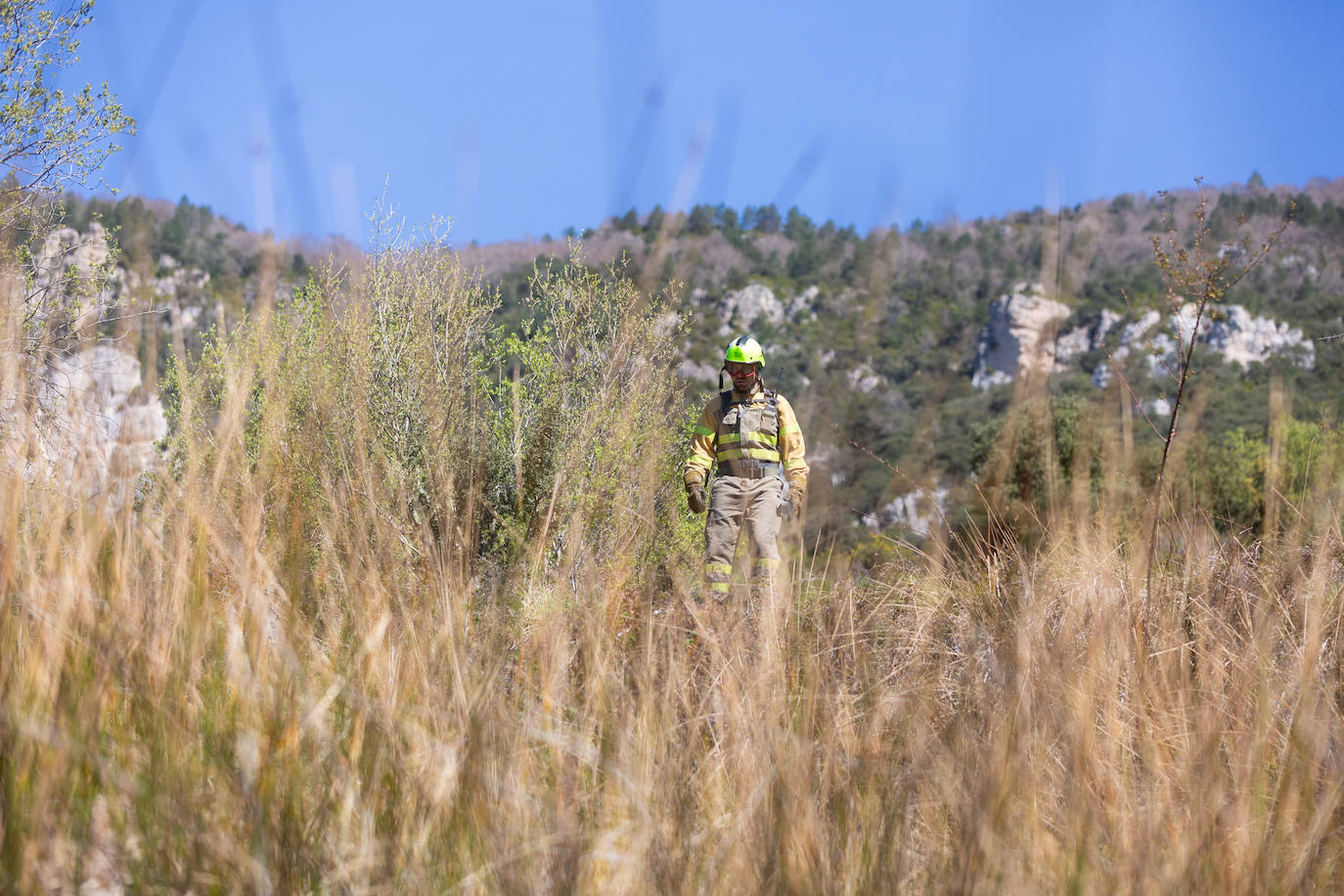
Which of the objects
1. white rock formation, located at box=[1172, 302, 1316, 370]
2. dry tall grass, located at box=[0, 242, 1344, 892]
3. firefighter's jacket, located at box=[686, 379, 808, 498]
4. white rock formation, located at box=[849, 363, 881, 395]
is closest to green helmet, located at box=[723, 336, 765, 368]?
firefighter's jacket, located at box=[686, 379, 808, 498]

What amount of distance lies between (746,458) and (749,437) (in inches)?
6.5

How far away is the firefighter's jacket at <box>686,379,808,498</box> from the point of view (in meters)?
7.04

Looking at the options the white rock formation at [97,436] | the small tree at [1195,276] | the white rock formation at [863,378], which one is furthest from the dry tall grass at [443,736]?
the small tree at [1195,276]

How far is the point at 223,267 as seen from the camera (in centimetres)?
226

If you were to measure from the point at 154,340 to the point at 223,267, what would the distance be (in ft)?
1.46

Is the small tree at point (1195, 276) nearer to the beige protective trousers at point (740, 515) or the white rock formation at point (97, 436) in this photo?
the white rock formation at point (97, 436)

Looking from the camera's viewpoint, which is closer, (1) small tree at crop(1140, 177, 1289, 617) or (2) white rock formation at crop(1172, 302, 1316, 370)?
(1) small tree at crop(1140, 177, 1289, 617)

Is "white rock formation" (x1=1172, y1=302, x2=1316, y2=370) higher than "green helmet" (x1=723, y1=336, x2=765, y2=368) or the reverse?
higher

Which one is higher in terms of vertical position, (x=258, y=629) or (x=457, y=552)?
(x=457, y=552)

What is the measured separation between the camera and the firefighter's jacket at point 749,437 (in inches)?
277

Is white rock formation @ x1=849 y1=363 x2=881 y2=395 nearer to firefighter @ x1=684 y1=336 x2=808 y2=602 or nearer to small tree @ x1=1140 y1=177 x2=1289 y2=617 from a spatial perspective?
small tree @ x1=1140 y1=177 x2=1289 y2=617

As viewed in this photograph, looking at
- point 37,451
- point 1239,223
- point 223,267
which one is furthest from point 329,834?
point 1239,223

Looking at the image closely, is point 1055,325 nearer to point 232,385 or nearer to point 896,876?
point 896,876

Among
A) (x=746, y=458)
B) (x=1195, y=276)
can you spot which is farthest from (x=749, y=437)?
(x=1195, y=276)
